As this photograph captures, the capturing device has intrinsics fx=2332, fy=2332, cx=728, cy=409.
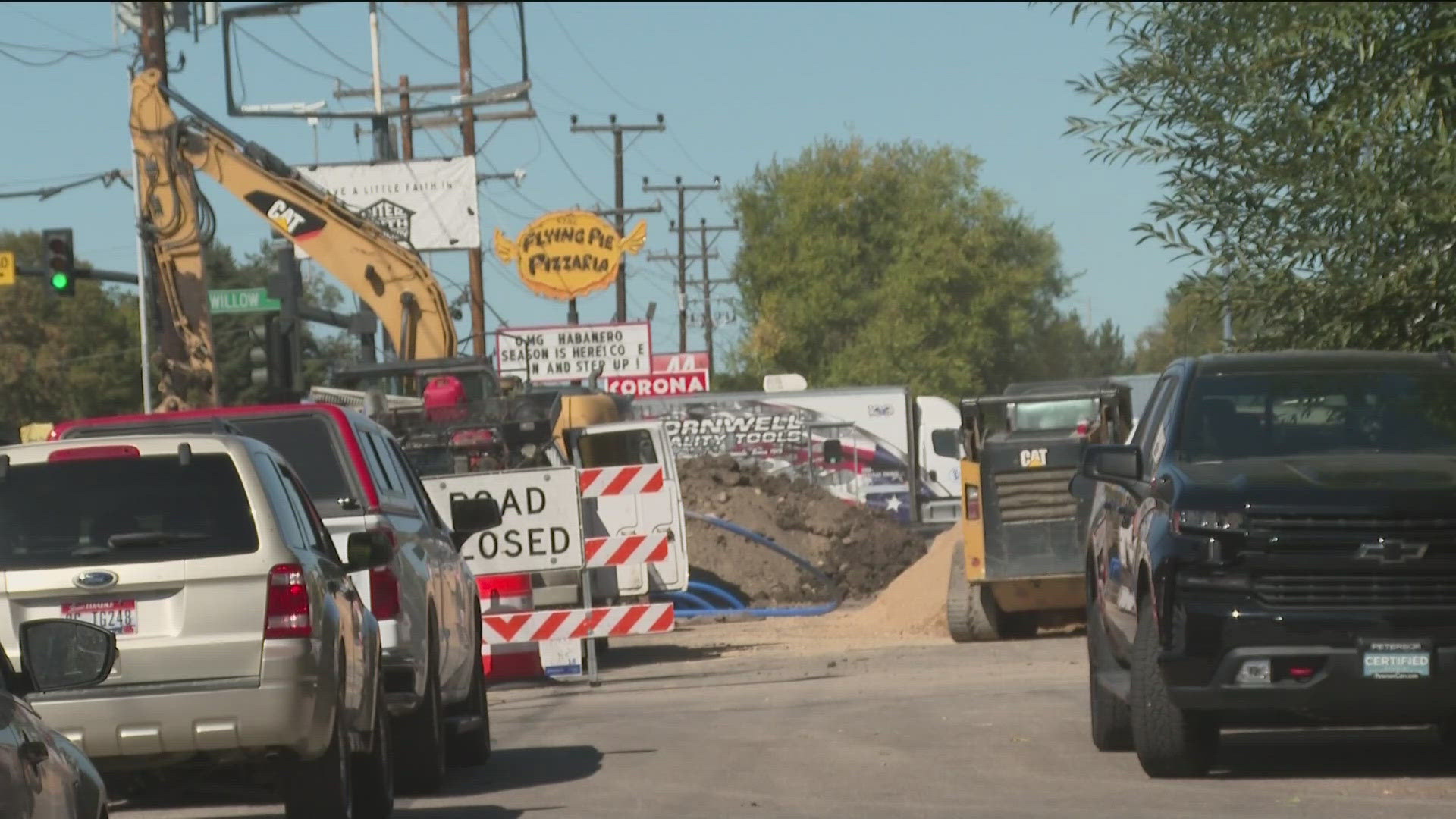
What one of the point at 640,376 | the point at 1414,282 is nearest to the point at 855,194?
the point at 640,376

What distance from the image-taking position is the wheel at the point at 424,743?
38.3 feet

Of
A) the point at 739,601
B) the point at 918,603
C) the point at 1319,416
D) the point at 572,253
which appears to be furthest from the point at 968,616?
the point at 572,253

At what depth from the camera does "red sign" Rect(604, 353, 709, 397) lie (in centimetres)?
6056

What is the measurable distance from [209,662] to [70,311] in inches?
3841

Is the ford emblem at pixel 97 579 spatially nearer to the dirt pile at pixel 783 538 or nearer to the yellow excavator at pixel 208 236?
the yellow excavator at pixel 208 236

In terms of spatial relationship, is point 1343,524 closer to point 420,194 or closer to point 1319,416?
point 1319,416

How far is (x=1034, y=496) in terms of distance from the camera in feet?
76.2

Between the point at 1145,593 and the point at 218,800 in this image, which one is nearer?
the point at 1145,593

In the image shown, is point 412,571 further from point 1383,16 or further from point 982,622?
point 982,622

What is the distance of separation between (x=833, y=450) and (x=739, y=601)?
44.1 feet

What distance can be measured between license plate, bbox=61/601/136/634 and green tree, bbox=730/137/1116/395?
258 ft

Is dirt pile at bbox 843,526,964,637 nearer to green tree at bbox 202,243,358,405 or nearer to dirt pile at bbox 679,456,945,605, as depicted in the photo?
dirt pile at bbox 679,456,945,605

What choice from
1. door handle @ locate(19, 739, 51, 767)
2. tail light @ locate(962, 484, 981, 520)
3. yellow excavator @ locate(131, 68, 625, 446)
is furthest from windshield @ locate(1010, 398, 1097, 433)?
door handle @ locate(19, 739, 51, 767)

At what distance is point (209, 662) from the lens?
29.1 feet
